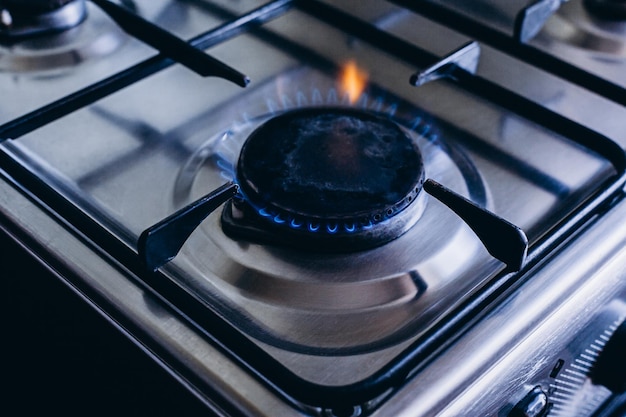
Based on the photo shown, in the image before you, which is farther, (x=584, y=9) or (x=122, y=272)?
(x=584, y=9)

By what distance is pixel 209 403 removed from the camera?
46 cm

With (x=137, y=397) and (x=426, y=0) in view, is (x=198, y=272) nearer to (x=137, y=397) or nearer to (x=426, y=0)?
(x=137, y=397)

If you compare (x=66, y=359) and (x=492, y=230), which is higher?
(x=492, y=230)

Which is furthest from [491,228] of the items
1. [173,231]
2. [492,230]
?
[173,231]

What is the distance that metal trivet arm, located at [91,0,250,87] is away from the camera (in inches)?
25.8

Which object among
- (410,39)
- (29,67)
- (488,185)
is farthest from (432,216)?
(29,67)

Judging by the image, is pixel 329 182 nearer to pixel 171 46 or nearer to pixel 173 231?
pixel 173 231

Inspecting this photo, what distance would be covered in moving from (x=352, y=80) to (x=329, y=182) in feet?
0.71

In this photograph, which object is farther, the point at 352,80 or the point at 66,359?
the point at 352,80

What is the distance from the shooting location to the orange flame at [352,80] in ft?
2.39

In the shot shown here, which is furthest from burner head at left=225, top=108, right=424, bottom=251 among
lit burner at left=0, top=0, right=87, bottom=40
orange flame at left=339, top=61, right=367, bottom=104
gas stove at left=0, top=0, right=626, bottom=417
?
lit burner at left=0, top=0, right=87, bottom=40

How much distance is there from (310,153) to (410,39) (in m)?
0.28

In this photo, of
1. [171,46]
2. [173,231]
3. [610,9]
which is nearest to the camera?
[173,231]

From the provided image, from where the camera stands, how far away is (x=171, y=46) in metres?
0.70
